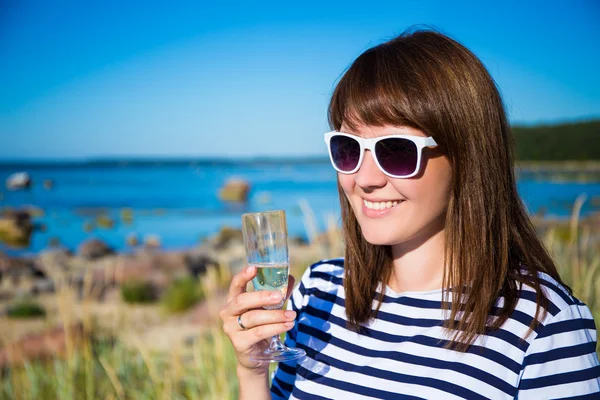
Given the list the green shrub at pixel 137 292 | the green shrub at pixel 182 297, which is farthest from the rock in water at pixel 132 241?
the green shrub at pixel 182 297

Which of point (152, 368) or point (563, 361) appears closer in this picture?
point (563, 361)

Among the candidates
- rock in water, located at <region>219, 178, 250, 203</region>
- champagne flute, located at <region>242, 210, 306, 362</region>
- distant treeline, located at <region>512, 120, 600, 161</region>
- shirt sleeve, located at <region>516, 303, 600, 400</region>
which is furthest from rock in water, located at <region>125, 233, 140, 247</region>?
shirt sleeve, located at <region>516, 303, 600, 400</region>

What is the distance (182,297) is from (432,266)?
29.8 feet

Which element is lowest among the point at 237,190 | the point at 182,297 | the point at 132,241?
the point at 182,297

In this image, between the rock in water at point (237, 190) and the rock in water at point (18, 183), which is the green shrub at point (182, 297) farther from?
the rock in water at point (18, 183)

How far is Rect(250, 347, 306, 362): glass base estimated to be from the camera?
5.63ft

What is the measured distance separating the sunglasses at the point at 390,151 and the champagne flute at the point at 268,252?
316 mm

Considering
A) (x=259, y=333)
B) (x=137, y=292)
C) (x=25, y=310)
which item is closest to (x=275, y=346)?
(x=259, y=333)

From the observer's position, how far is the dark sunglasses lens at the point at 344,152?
1.80 meters

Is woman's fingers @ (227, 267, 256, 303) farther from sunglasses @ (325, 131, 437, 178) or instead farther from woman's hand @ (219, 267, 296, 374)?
sunglasses @ (325, 131, 437, 178)

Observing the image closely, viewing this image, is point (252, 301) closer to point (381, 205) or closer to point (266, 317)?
point (266, 317)

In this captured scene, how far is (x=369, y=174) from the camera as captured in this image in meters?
1.75

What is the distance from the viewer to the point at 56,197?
3756 centimetres

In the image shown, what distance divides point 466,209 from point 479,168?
0.46ft
